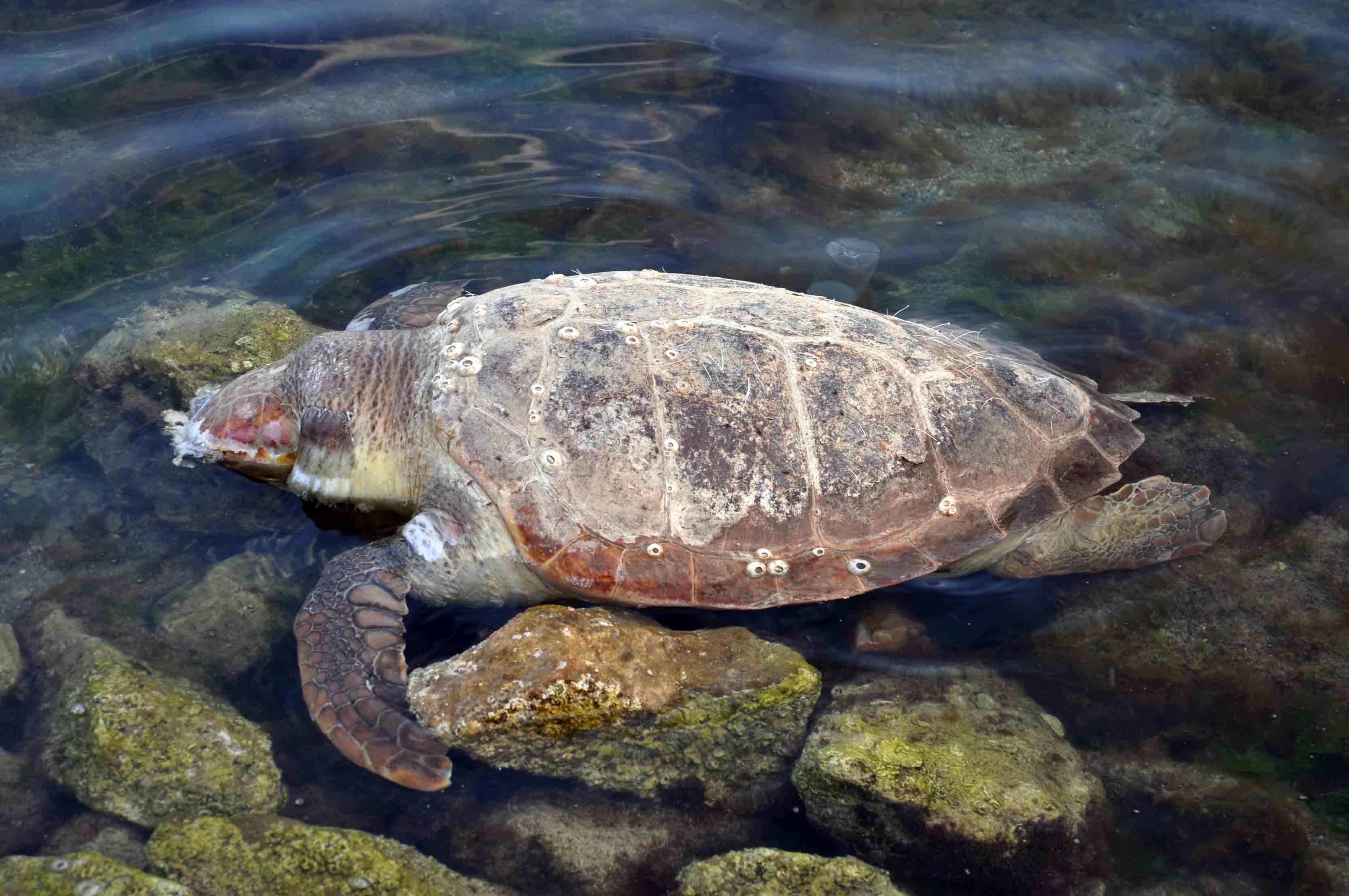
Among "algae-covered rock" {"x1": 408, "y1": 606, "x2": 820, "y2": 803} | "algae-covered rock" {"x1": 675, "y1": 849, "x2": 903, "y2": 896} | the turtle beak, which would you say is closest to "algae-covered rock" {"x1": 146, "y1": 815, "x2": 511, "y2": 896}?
"algae-covered rock" {"x1": 408, "y1": 606, "x2": 820, "y2": 803}

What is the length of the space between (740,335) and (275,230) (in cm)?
371

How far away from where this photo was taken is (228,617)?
4043mm

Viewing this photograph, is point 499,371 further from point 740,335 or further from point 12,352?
point 12,352

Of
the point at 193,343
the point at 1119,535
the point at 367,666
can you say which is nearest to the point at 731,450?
the point at 367,666

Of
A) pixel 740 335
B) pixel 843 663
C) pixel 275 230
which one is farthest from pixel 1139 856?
pixel 275 230

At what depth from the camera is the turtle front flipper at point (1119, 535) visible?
13.4 ft

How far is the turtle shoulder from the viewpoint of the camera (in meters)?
3.61

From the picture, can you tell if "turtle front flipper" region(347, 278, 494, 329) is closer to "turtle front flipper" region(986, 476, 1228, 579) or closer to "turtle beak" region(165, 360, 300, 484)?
"turtle beak" region(165, 360, 300, 484)

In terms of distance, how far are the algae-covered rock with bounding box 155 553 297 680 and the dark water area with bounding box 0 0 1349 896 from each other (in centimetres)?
2

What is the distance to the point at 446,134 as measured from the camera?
644cm

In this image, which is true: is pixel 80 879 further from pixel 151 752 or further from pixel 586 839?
pixel 586 839

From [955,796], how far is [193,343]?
4563mm

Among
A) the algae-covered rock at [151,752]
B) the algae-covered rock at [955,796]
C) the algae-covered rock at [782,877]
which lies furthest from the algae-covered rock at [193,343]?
the algae-covered rock at [955,796]

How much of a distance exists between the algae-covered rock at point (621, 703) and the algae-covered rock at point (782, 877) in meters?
0.44
